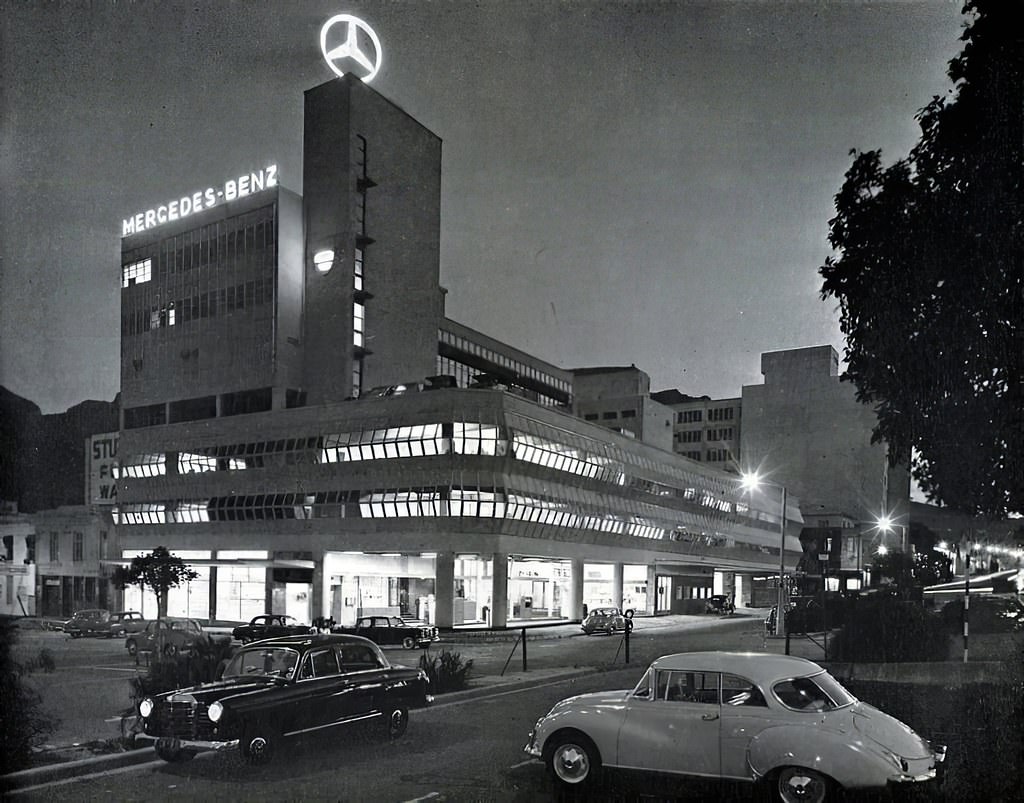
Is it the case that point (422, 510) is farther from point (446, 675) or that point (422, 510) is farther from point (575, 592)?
point (446, 675)

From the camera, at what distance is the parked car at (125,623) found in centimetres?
1259

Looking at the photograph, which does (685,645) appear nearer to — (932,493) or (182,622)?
(932,493)

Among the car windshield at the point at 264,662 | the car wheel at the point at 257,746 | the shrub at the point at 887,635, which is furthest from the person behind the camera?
the shrub at the point at 887,635

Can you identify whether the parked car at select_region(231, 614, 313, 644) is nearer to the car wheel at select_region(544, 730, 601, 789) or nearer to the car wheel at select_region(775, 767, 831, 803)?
the car wheel at select_region(544, 730, 601, 789)

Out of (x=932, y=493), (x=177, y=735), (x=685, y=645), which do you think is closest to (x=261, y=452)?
(x=685, y=645)

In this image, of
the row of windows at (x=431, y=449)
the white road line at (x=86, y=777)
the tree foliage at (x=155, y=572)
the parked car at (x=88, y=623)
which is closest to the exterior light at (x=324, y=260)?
the row of windows at (x=431, y=449)

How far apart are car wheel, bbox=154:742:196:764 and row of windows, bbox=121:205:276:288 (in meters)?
A: 7.20

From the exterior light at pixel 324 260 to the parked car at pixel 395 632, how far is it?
23.5 m

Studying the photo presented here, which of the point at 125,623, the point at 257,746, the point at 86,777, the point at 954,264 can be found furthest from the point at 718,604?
the point at 86,777

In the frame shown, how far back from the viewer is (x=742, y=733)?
6.75 meters

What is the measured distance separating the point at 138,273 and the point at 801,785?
11319 millimetres

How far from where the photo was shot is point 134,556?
12.3 m

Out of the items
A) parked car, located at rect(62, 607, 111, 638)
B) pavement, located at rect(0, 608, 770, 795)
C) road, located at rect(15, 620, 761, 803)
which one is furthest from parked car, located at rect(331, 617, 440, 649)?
road, located at rect(15, 620, 761, 803)

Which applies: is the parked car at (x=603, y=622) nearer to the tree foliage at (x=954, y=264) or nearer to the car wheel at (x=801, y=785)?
the tree foliage at (x=954, y=264)
